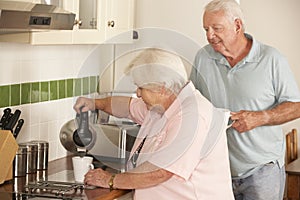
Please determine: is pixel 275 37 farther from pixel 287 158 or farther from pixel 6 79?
pixel 6 79

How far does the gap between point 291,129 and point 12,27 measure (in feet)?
9.65

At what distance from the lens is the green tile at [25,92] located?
10.4ft

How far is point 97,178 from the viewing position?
2824 mm

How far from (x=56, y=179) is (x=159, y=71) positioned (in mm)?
723

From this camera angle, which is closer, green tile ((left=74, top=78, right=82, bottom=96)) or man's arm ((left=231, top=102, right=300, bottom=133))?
man's arm ((left=231, top=102, right=300, bottom=133))

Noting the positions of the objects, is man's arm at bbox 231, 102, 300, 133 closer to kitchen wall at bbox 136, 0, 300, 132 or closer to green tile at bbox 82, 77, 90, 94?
green tile at bbox 82, 77, 90, 94

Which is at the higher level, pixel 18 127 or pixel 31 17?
pixel 31 17

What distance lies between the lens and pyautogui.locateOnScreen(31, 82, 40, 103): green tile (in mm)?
3250

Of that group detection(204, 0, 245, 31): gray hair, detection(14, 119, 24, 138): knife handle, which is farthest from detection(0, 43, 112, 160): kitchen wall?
detection(204, 0, 245, 31): gray hair

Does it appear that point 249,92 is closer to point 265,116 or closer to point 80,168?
point 265,116

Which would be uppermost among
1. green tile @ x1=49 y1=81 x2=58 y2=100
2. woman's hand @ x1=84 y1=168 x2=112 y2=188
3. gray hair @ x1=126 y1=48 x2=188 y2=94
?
gray hair @ x1=126 y1=48 x2=188 y2=94

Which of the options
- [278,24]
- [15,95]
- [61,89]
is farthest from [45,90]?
[278,24]

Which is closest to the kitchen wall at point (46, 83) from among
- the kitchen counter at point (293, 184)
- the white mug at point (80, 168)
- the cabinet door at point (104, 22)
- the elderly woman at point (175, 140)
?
the cabinet door at point (104, 22)

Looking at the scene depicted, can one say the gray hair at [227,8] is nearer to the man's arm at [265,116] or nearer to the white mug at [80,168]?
the man's arm at [265,116]
